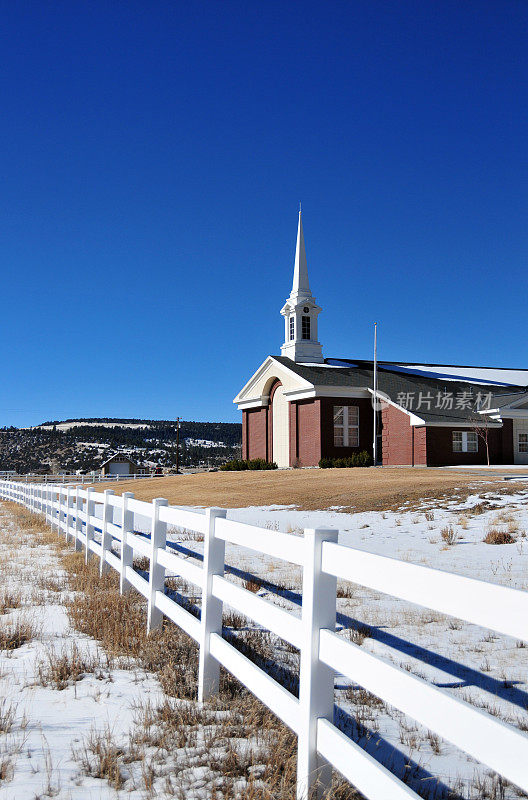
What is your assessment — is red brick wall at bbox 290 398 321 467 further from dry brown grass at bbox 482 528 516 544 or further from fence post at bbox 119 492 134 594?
fence post at bbox 119 492 134 594

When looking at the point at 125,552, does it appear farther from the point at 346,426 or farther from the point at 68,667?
the point at 346,426

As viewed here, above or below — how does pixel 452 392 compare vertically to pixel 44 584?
above

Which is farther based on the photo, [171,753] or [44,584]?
[44,584]

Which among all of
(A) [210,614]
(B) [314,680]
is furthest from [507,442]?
(B) [314,680]

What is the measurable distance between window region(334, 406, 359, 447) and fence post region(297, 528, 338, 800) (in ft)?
119

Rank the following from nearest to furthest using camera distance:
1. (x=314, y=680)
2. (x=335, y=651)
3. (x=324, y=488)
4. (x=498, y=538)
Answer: (x=335, y=651), (x=314, y=680), (x=498, y=538), (x=324, y=488)

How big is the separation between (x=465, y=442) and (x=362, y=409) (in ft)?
20.0

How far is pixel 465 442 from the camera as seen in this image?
1468 inches

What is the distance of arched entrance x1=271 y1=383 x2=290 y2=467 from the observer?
4209 cm

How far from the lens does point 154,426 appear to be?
17825cm

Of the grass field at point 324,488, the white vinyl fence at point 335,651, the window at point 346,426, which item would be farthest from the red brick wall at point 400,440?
the white vinyl fence at point 335,651

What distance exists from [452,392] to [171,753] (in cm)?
3954

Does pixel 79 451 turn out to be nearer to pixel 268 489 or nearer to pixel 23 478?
pixel 23 478

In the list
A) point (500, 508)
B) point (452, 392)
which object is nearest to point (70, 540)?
point (500, 508)
